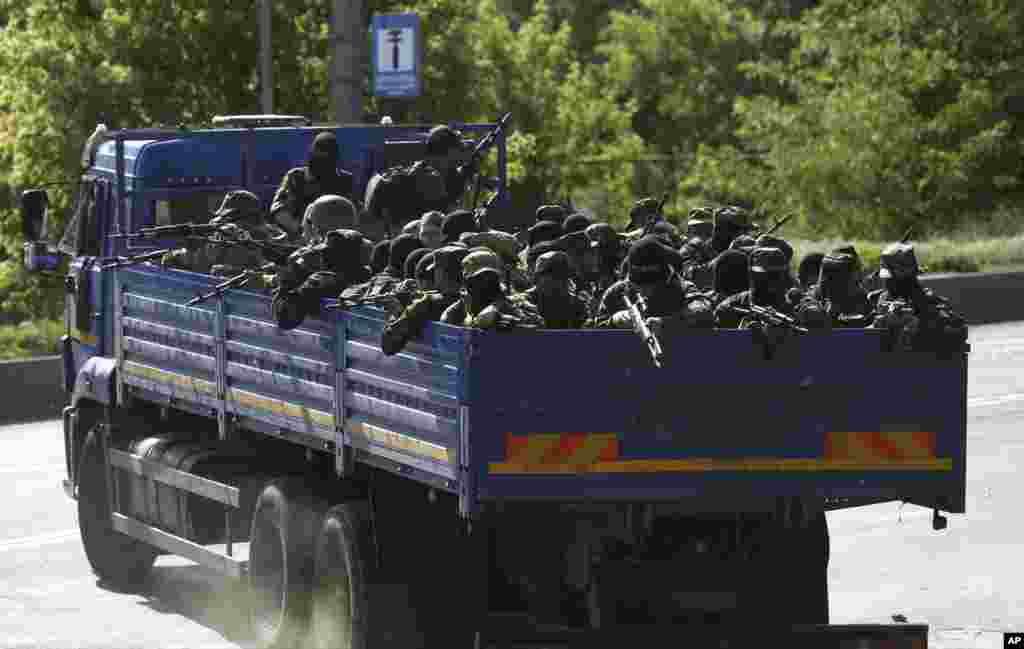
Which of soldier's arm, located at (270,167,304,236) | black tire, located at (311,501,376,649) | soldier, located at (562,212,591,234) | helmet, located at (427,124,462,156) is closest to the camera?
black tire, located at (311,501,376,649)

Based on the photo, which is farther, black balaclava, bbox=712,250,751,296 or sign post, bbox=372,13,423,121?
sign post, bbox=372,13,423,121

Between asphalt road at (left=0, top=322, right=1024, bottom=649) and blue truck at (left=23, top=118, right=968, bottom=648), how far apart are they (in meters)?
1.09

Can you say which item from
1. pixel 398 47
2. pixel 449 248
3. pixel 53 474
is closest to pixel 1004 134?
pixel 398 47

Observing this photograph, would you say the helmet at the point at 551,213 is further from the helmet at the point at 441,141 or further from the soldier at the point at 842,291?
the soldier at the point at 842,291

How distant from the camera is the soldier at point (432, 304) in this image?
8.96 meters

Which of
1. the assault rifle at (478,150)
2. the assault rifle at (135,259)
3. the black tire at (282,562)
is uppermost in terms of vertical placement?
the assault rifle at (478,150)

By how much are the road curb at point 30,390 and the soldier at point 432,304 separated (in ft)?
42.7

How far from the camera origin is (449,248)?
30.6 feet

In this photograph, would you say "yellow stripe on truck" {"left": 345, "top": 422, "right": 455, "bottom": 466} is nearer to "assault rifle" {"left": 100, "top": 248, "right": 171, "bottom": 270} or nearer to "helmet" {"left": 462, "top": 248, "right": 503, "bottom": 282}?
"helmet" {"left": 462, "top": 248, "right": 503, "bottom": 282}

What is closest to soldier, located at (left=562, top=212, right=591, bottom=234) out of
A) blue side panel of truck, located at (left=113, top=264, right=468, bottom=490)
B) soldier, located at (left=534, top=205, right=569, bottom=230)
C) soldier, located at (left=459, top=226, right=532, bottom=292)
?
soldier, located at (left=534, top=205, right=569, bottom=230)

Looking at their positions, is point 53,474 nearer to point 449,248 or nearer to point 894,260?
point 449,248

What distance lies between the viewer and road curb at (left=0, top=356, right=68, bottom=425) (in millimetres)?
21672

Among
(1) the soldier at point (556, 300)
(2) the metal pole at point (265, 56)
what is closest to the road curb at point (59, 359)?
(2) the metal pole at point (265, 56)

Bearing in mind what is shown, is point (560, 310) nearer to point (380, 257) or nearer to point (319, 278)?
point (319, 278)
